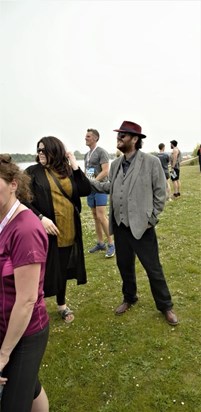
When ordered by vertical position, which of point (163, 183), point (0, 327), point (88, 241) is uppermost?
point (163, 183)

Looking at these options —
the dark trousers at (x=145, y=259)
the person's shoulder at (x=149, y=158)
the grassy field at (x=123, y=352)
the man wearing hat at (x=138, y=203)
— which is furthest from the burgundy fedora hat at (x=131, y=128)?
the grassy field at (x=123, y=352)

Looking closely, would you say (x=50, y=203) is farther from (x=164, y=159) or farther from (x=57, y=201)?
(x=164, y=159)

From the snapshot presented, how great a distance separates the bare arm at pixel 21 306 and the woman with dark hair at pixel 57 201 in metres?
1.58

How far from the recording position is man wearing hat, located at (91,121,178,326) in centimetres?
400

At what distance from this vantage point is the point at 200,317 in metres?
4.38

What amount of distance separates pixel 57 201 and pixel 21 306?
1938 mm

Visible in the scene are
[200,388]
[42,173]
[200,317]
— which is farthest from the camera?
[200,317]

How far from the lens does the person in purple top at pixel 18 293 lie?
6.24ft

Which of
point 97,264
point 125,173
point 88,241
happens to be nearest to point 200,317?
point 125,173

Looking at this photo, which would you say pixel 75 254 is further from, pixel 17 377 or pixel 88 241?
pixel 88 241

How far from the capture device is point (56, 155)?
3611 millimetres

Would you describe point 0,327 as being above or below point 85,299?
above

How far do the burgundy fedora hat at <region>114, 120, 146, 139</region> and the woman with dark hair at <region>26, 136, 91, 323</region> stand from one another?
0.75 m

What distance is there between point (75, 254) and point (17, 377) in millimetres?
2180
